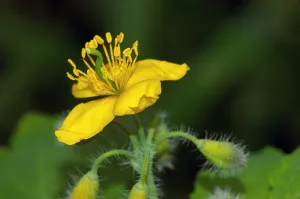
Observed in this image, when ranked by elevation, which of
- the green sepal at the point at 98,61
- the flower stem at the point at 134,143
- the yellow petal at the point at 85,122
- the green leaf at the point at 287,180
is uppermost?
the green sepal at the point at 98,61

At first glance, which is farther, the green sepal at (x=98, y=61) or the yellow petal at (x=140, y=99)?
the green sepal at (x=98, y=61)

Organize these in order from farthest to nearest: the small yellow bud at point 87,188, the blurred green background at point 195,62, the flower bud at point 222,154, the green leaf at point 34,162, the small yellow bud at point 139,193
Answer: the blurred green background at point 195,62, the green leaf at point 34,162, the flower bud at point 222,154, the small yellow bud at point 87,188, the small yellow bud at point 139,193

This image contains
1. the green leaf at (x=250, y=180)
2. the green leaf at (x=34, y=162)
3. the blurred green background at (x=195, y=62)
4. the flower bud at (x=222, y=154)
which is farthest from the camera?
the blurred green background at (x=195, y=62)

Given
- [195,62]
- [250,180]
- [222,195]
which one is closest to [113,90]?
[222,195]

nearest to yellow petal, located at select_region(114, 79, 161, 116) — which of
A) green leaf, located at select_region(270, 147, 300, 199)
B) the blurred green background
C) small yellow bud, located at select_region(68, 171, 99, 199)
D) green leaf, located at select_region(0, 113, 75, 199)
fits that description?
small yellow bud, located at select_region(68, 171, 99, 199)

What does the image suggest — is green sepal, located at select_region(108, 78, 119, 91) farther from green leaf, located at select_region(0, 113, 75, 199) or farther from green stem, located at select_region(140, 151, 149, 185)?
green leaf, located at select_region(0, 113, 75, 199)

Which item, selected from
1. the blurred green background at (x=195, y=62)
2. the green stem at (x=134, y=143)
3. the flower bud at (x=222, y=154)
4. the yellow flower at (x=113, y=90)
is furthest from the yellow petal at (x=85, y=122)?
the blurred green background at (x=195, y=62)

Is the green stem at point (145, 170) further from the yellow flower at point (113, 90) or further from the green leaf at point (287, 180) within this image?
the green leaf at point (287, 180)

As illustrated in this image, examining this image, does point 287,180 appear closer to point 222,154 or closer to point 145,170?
point 222,154
